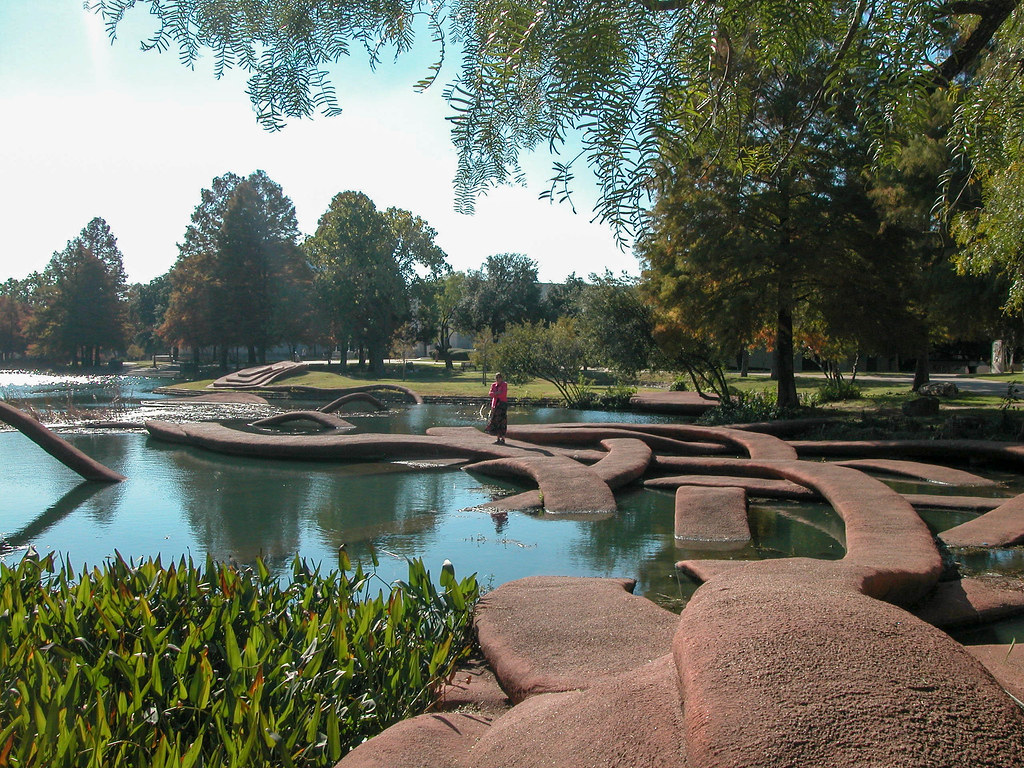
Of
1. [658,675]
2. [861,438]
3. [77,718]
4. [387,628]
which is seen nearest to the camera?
[658,675]

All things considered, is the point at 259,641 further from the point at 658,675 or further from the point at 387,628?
the point at 658,675

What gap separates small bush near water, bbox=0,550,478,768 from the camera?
2.64 meters

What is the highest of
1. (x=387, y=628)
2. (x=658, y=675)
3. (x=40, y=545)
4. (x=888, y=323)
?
(x=888, y=323)

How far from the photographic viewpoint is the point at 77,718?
2629mm

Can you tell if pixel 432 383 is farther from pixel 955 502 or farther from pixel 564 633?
pixel 564 633

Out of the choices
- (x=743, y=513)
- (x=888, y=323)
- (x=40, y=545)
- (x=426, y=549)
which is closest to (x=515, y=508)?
(x=426, y=549)

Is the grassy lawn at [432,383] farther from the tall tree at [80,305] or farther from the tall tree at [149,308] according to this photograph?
the tall tree at [149,308]

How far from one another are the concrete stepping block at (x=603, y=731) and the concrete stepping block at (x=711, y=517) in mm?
6005

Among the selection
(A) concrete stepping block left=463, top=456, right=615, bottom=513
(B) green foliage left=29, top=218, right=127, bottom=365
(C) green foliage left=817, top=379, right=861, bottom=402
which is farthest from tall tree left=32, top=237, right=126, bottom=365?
(A) concrete stepping block left=463, top=456, right=615, bottom=513

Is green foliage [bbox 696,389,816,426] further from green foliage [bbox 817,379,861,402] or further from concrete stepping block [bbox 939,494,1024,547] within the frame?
concrete stepping block [bbox 939,494,1024,547]

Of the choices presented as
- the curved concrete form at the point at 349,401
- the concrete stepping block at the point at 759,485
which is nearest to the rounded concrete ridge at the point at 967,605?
the concrete stepping block at the point at 759,485

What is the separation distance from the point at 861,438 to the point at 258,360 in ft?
161

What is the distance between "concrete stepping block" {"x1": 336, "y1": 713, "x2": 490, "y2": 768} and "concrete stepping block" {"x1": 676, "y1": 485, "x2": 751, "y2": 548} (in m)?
5.67

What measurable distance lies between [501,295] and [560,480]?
52247 millimetres
